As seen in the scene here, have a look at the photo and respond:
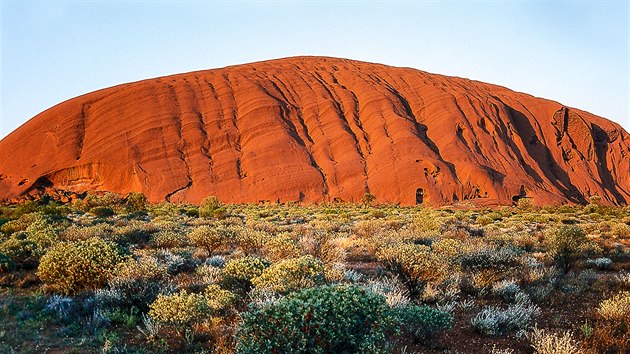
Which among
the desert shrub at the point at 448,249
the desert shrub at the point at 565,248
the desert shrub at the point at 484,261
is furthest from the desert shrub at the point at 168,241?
the desert shrub at the point at 565,248

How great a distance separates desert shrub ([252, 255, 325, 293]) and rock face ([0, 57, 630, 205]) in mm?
45384

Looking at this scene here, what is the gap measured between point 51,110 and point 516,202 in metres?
65.2

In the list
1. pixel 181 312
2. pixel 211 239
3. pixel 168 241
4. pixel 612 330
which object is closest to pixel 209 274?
pixel 181 312

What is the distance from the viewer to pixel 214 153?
5794 centimetres

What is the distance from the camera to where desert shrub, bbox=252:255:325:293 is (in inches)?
244

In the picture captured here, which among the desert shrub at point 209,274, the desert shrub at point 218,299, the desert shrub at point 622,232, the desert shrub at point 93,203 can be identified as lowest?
the desert shrub at point 622,232

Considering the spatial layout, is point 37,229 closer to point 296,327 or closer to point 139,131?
point 296,327

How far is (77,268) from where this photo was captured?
7.47 m

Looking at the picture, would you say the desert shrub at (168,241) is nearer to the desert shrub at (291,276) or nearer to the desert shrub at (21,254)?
the desert shrub at (21,254)

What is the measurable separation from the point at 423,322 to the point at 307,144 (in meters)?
54.8

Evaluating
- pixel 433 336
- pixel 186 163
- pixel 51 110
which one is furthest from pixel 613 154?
pixel 51 110

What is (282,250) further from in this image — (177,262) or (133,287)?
(133,287)

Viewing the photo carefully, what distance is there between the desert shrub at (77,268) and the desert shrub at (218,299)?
217 cm

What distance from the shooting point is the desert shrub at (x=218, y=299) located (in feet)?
19.9
